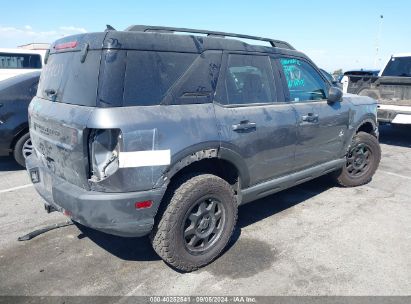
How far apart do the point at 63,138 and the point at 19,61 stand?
1092 centimetres

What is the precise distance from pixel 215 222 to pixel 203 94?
1169mm

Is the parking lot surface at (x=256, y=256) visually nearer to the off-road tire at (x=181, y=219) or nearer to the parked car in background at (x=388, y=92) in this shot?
the off-road tire at (x=181, y=219)

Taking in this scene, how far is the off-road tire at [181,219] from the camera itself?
293 centimetres

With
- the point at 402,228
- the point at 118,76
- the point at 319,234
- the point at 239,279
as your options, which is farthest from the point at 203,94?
the point at 402,228

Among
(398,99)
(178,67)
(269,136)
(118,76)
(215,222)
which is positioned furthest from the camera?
(398,99)

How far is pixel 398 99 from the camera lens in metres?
7.94

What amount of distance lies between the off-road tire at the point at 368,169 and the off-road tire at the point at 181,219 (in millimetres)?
2563

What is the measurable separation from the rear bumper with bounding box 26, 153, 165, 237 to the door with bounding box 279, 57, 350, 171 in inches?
76.2

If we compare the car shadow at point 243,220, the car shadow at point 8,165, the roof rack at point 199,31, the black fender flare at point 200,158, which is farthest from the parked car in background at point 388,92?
the car shadow at point 8,165

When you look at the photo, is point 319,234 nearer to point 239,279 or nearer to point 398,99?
point 239,279

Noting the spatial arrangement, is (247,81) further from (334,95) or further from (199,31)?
(334,95)

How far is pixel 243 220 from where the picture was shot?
167 inches

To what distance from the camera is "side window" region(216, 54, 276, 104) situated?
3.32 m

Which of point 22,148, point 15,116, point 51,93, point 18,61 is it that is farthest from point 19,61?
point 51,93
